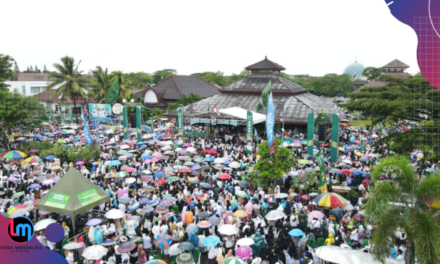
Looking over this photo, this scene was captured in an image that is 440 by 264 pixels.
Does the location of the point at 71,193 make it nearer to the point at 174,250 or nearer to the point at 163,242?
the point at 163,242

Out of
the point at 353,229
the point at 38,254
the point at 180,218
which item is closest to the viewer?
the point at 38,254

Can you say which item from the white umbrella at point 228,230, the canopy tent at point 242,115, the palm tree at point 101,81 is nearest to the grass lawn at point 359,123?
the canopy tent at point 242,115

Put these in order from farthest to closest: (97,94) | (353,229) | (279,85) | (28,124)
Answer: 1. (97,94)
2. (279,85)
3. (28,124)
4. (353,229)

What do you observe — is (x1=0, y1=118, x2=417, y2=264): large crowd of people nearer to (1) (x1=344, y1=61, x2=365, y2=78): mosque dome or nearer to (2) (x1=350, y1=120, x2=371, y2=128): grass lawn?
(2) (x1=350, y1=120, x2=371, y2=128): grass lawn

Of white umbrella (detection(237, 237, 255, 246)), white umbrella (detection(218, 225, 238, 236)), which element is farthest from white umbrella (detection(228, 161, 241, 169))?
white umbrella (detection(237, 237, 255, 246))

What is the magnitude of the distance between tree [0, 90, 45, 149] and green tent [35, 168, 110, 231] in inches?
562

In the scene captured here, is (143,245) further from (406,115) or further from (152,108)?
(152,108)

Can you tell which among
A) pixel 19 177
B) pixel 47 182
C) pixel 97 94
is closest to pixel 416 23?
pixel 47 182

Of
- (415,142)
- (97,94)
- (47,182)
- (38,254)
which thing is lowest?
(38,254)

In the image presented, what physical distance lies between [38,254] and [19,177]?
8.32 m

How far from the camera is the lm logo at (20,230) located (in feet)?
32.3

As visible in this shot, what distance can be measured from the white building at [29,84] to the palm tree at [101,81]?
19.8 meters

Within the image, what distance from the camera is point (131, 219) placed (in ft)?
38.1

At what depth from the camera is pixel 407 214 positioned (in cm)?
794
